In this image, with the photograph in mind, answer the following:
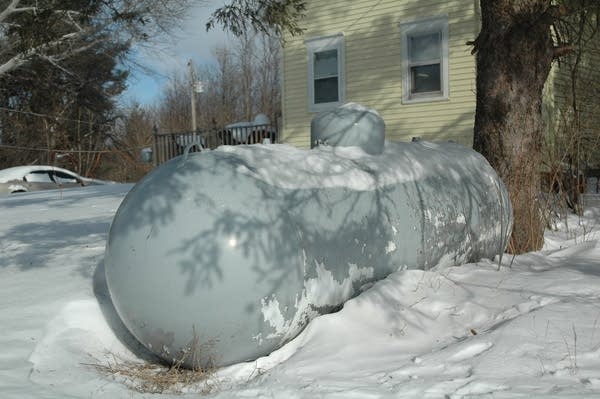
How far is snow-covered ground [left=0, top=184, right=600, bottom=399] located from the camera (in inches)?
120

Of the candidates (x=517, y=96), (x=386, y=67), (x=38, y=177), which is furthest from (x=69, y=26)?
(x=517, y=96)

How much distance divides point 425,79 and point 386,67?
3.15ft

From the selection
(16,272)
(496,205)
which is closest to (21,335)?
(16,272)

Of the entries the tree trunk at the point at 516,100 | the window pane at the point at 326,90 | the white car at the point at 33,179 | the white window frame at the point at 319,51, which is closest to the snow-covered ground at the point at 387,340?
the tree trunk at the point at 516,100

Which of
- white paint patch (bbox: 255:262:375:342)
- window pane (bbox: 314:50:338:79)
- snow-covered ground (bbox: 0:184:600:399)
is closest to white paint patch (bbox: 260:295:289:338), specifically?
white paint patch (bbox: 255:262:375:342)

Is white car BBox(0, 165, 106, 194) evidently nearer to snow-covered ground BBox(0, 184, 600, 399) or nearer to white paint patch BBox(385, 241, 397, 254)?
snow-covered ground BBox(0, 184, 600, 399)

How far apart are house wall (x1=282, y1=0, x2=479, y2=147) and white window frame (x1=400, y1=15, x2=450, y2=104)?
0.10m

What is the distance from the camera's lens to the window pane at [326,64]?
1452 cm

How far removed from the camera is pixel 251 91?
41.5 meters

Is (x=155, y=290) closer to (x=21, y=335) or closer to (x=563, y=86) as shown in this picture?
(x=21, y=335)

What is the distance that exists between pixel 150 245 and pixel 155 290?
26 centimetres

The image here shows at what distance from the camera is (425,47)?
13.2 meters

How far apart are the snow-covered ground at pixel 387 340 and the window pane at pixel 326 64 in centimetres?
986

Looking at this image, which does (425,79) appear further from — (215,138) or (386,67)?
(215,138)
